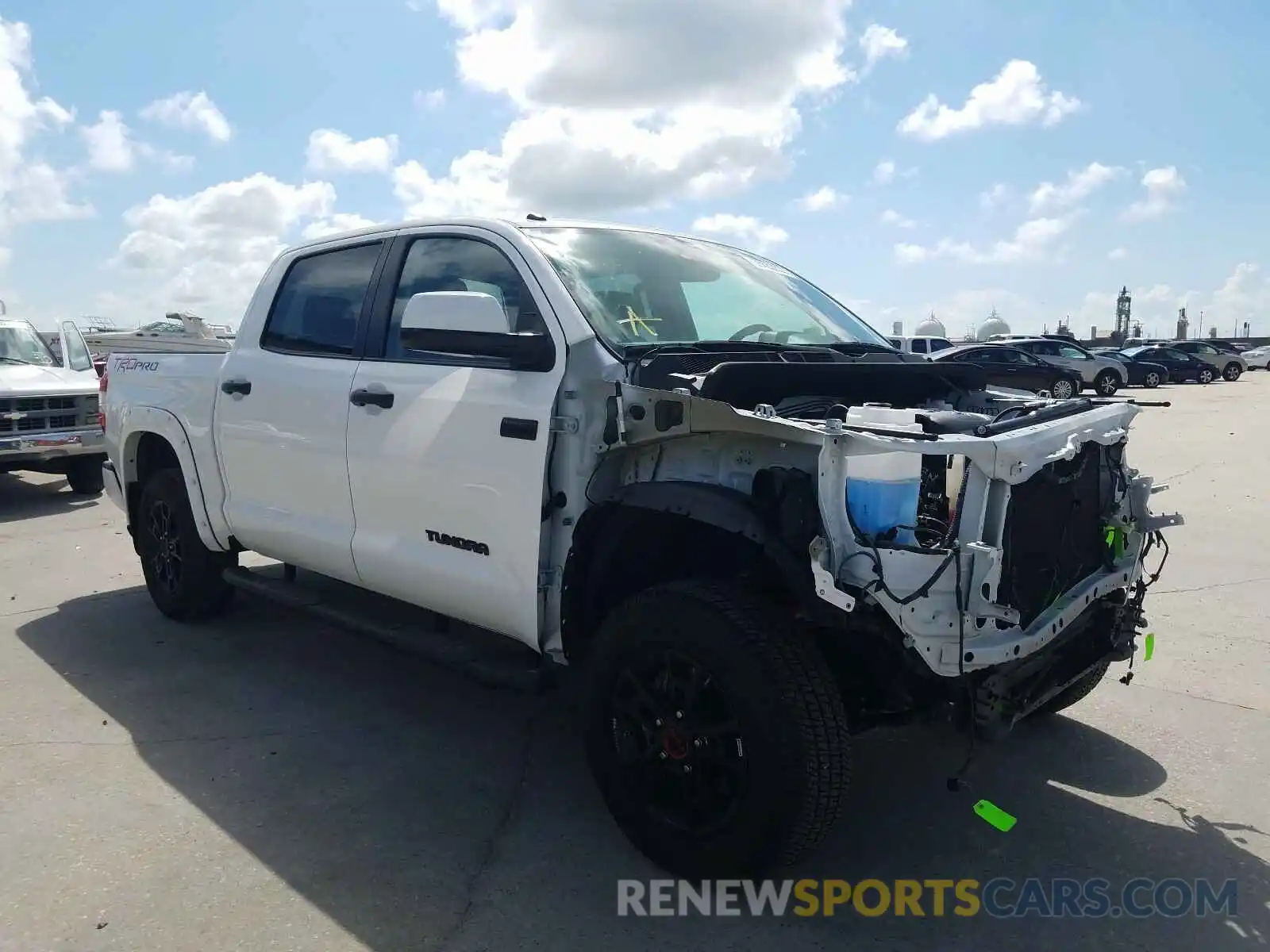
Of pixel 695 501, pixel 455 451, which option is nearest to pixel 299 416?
pixel 455 451

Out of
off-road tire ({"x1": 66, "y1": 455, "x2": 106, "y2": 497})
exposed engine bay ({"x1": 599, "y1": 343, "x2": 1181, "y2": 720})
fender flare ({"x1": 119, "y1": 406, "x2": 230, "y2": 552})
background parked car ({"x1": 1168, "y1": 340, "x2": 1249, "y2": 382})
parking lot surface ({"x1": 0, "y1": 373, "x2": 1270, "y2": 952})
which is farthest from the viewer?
background parked car ({"x1": 1168, "y1": 340, "x2": 1249, "y2": 382})

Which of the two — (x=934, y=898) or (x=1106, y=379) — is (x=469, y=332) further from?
(x=1106, y=379)

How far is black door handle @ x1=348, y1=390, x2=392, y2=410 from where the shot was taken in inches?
151

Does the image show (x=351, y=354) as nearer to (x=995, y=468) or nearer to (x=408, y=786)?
(x=408, y=786)

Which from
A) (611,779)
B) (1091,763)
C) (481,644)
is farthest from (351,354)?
(1091,763)

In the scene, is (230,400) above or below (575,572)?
above

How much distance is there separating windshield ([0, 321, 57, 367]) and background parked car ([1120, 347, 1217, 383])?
3139 cm

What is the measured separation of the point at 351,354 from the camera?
13.7 ft

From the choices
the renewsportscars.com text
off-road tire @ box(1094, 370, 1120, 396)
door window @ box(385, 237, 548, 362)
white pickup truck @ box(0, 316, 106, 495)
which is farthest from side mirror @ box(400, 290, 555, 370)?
off-road tire @ box(1094, 370, 1120, 396)

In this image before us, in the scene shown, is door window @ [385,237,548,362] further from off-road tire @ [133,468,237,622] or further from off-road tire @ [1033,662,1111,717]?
off-road tire @ [1033,662,1111,717]

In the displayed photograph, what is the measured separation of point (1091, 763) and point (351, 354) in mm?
3396

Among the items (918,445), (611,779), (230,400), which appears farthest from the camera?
(230,400)

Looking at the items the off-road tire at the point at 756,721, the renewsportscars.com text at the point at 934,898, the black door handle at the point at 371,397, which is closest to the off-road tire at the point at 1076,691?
the renewsportscars.com text at the point at 934,898

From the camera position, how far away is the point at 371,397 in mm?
3908
